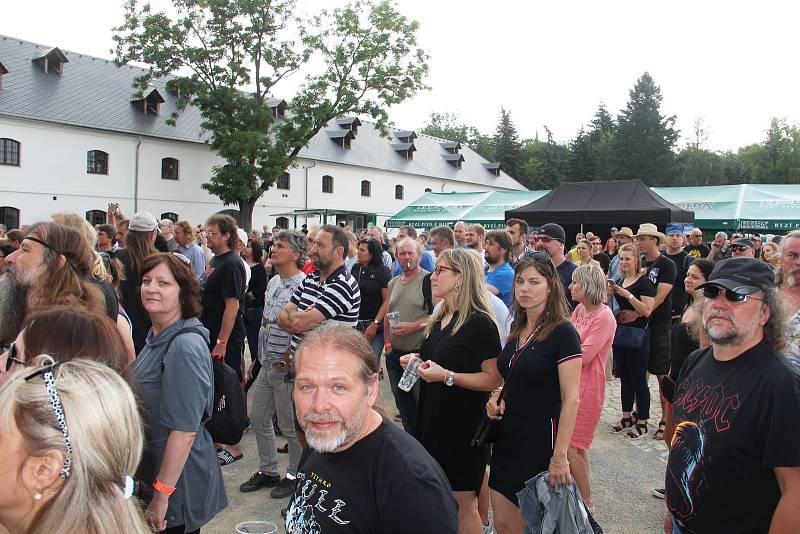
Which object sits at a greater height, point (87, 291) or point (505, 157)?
point (505, 157)

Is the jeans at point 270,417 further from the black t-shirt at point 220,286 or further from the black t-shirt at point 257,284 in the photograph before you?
the black t-shirt at point 257,284

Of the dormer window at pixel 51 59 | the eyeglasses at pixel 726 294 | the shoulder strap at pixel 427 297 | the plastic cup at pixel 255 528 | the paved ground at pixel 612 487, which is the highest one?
the dormer window at pixel 51 59

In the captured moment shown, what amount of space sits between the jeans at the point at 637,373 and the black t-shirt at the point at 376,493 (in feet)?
16.0

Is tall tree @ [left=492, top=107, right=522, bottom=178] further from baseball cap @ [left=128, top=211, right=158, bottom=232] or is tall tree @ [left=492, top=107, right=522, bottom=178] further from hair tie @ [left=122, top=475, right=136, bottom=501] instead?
hair tie @ [left=122, top=475, right=136, bottom=501]

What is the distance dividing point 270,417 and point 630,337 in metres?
3.72

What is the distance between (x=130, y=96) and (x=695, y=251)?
30733 mm

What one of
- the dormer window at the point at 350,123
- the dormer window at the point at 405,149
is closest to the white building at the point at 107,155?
the dormer window at the point at 350,123

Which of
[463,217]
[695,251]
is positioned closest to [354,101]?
[463,217]

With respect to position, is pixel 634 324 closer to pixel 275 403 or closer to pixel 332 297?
pixel 332 297

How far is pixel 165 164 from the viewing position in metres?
32.5

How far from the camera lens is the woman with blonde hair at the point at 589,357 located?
156 inches

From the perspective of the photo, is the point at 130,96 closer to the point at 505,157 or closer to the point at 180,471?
the point at 180,471

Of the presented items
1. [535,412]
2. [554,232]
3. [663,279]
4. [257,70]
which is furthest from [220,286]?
[257,70]

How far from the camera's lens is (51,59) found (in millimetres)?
29656
